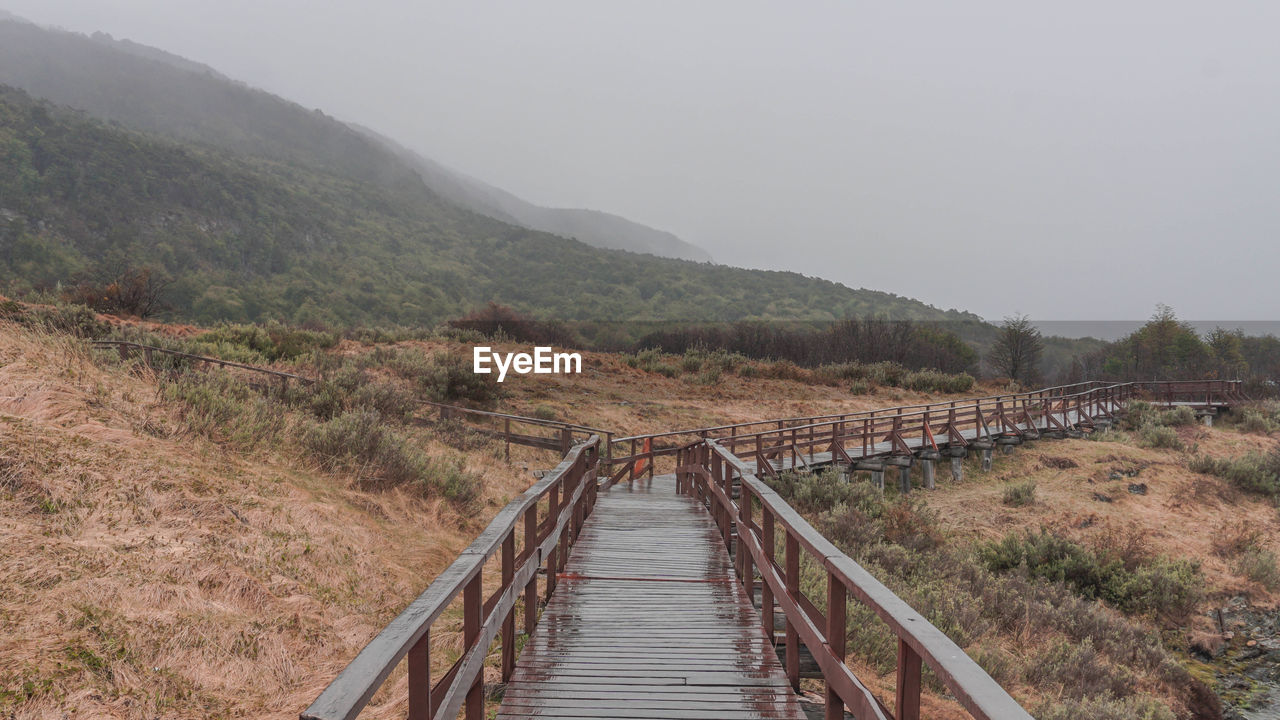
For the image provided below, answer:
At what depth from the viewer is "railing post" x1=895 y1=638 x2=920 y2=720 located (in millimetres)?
2066

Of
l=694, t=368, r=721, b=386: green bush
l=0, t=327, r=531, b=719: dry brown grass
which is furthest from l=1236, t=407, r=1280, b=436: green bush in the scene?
l=0, t=327, r=531, b=719: dry brown grass

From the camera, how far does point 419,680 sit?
221cm

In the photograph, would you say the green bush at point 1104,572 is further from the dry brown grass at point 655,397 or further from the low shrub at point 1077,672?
the dry brown grass at point 655,397

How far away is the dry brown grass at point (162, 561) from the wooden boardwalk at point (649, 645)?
120 cm

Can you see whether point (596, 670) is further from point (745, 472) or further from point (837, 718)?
point (745, 472)

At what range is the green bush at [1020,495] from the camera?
15.0m

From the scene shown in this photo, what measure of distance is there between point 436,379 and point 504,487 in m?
8.30

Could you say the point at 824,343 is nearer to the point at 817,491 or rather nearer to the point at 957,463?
the point at 957,463

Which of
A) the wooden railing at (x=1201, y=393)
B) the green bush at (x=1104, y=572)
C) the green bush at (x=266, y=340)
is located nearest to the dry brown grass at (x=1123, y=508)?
the green bush at (x=1104, y=572)

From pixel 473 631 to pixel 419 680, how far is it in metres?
0.72

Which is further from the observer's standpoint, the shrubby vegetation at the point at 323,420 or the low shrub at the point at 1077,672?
the shrubby vegetation at the point at 323,420

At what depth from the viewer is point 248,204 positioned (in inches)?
2442

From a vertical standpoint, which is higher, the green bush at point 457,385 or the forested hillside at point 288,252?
the forested hillside at point 288,252

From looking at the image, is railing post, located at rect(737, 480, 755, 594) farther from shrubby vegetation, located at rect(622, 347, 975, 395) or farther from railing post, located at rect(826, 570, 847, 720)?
shrubby vegetation, located at rect(622, 347, 975, 395)
